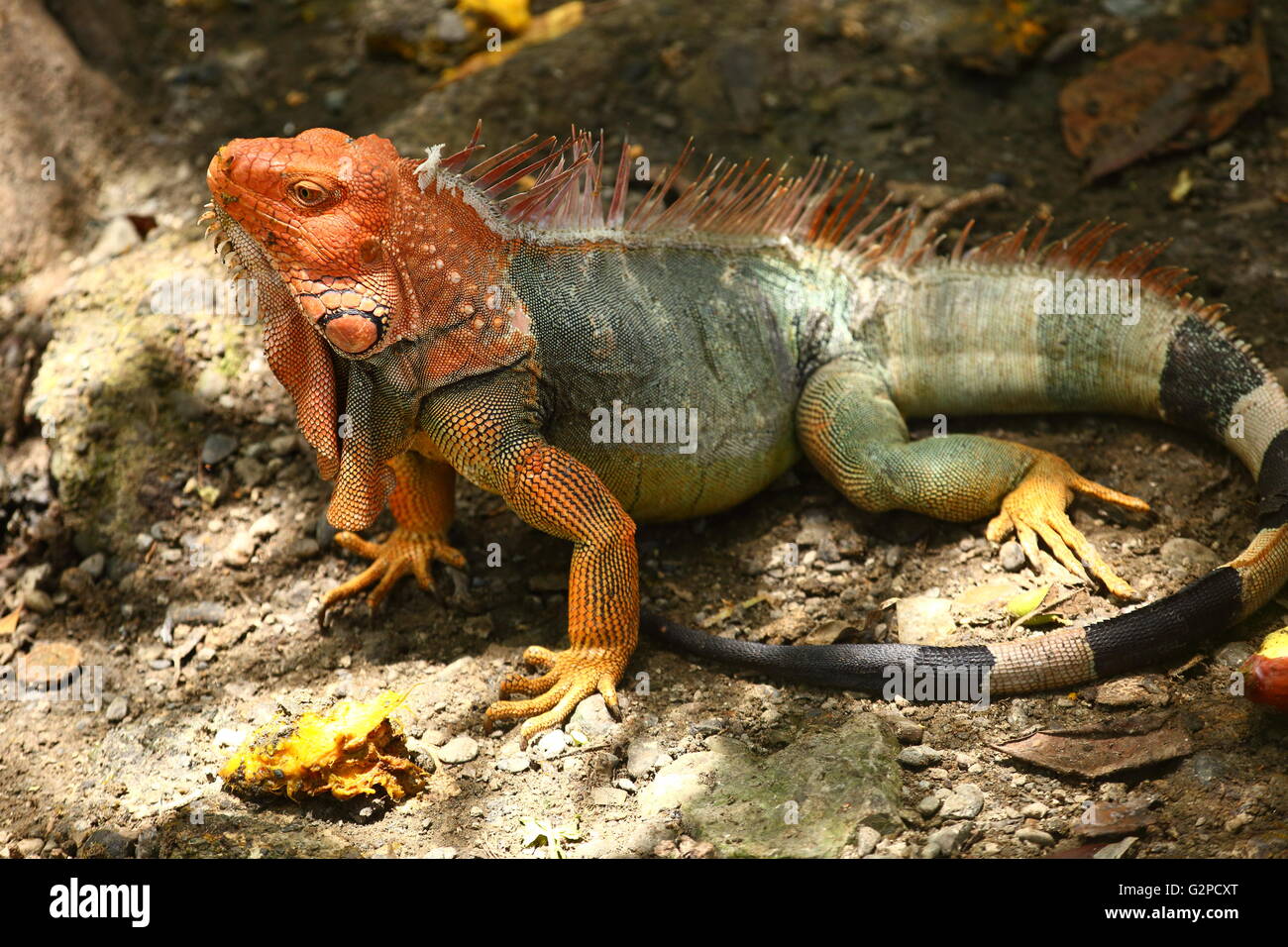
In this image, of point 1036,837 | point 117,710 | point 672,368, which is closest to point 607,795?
point 1036,837

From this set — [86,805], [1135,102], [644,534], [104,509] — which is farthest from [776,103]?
[86,805]

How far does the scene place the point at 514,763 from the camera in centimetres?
372

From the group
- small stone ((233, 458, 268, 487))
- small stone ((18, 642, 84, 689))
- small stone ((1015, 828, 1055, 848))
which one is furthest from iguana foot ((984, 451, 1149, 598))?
small stone ((18, 642, 84, 689))

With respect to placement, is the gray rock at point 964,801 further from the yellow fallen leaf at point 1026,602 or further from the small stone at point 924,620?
the yellow fallen leaf at point 1026,602

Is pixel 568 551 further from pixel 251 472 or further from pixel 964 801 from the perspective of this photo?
pixel 964 801

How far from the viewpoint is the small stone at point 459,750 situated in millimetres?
3768

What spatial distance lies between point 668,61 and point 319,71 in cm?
202

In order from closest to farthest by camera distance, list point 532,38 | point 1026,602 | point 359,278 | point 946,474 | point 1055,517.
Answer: point 359,278 → point 1026,602 → point 1055,517 → point 946,474 → point 532,38

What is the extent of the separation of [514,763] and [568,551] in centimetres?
109

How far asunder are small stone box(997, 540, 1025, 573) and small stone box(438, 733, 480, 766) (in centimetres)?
193

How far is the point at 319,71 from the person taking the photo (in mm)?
6660

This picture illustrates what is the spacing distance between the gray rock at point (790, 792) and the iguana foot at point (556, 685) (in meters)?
0.40

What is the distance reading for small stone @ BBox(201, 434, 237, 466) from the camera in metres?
4.94
